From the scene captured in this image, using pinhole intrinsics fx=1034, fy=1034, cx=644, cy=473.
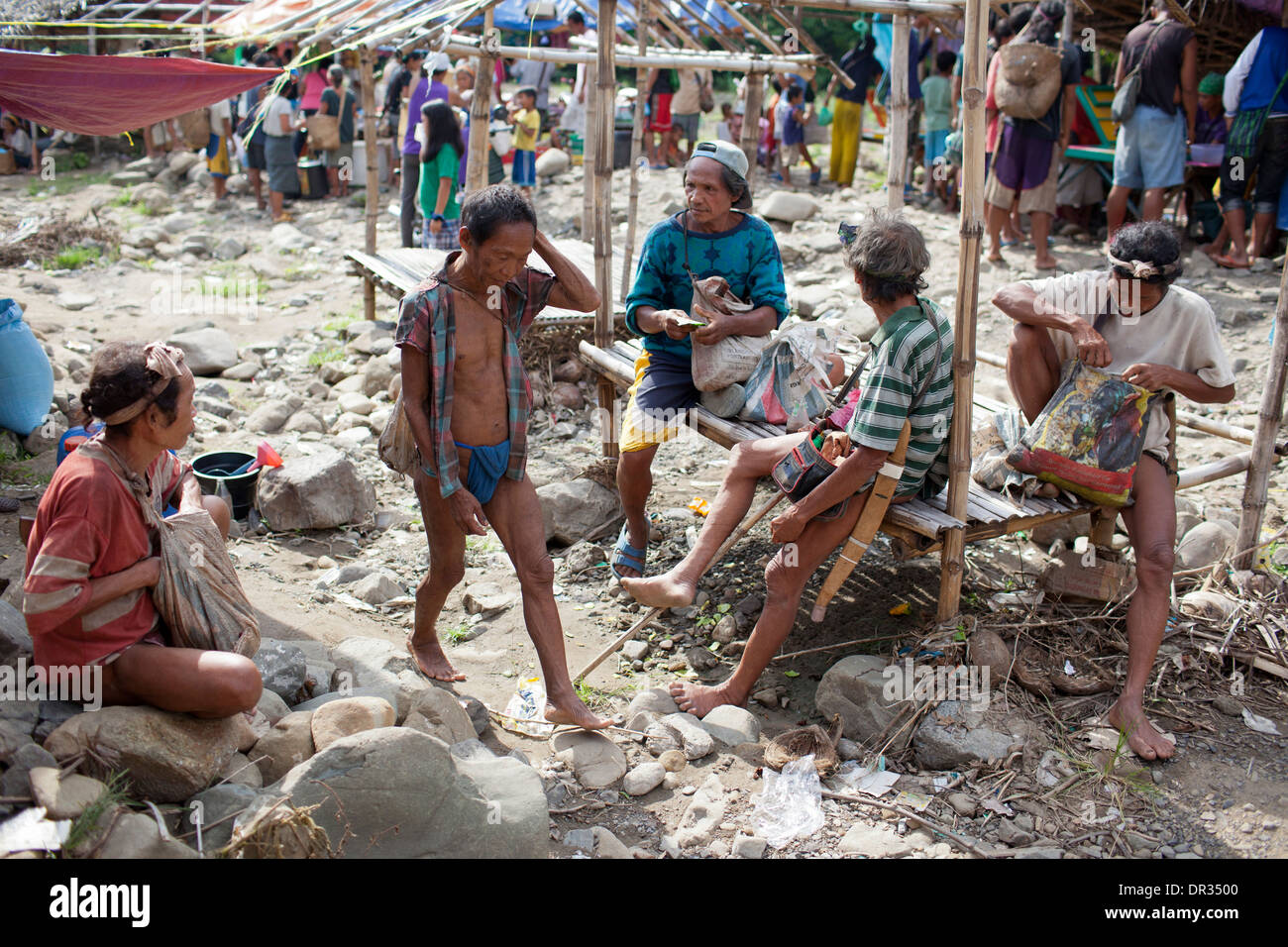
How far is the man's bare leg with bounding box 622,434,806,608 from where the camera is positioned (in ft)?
12.7

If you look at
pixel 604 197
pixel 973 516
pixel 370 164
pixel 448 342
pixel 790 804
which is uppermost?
pixel 370 164

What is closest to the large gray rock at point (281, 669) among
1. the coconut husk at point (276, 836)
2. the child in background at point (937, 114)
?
the coconut husk at point (276, 836)

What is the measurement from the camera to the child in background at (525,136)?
1074cm

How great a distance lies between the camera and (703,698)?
12.8ft

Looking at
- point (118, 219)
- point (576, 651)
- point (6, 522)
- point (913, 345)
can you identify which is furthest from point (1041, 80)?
point (118, 219)

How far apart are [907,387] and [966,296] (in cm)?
41

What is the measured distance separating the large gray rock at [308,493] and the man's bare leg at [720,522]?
2.06m

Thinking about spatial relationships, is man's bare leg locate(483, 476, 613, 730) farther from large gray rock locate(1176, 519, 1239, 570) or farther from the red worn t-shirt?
large gray rock locate(1176, 519, 1239, 570)

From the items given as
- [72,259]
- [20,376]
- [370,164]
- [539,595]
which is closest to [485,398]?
[539,595]

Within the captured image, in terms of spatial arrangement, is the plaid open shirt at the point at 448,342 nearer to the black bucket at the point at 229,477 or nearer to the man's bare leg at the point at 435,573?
the man's bare leg at the point at 435,573

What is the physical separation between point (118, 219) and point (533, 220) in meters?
11.7

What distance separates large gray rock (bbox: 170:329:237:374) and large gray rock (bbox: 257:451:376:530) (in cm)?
278

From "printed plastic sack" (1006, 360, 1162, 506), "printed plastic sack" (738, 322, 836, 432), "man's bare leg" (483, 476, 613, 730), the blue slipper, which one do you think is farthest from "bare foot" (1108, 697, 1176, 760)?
the blue slipper

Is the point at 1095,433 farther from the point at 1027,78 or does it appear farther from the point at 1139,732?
the point at 1027,78
